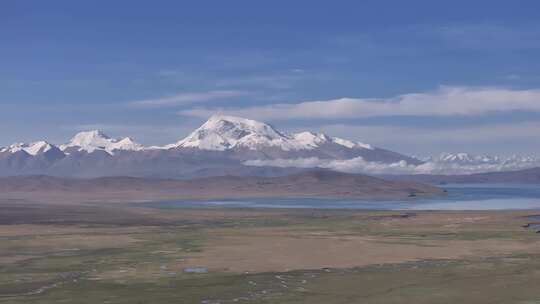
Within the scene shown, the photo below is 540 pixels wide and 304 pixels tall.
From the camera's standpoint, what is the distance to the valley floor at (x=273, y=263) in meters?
58.3

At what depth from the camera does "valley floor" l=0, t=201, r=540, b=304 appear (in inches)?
2297

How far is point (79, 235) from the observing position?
114m

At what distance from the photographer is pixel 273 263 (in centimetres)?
7788

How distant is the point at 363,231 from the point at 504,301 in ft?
213

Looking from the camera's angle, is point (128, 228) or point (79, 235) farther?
point (128, 228)

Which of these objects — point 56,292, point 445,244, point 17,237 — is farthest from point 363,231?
point 56,292

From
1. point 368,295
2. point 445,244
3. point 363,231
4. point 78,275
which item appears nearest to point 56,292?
point 78,275

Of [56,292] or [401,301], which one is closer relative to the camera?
[401,301]

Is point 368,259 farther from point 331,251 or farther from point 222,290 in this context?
point 222,290

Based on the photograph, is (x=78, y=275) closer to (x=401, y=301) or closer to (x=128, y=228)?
(x=401, y=301)

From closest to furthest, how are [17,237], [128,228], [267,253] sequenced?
[267,253], [17,237], [128,228]

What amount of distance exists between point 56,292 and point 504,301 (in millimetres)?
31644

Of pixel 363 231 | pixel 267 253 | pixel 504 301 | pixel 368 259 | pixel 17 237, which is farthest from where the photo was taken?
pixel 363 231

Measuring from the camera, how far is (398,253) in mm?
85750
